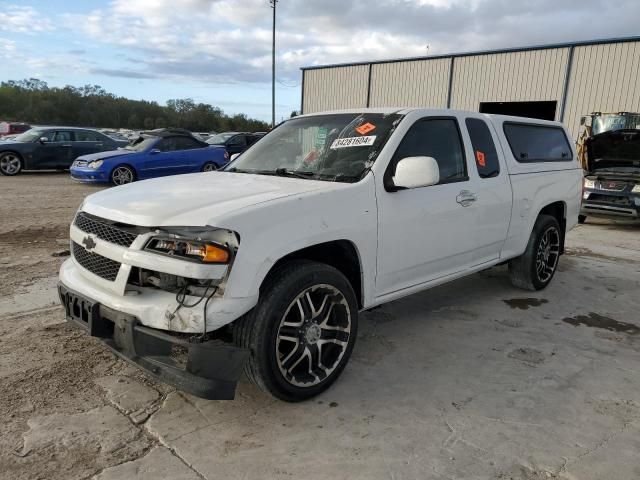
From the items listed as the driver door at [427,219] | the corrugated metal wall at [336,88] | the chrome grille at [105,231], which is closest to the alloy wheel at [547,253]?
the driver door at [427,219]

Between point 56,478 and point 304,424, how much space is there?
1.27 m

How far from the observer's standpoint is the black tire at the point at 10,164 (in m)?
15.3

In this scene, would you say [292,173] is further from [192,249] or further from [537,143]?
[537,143]

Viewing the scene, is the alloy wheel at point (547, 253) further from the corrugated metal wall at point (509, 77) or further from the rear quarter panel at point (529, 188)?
the corrugated metal wall at point (509, 77)

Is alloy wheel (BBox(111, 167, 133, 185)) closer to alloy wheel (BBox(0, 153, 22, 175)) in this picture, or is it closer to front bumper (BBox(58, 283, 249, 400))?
alloy wheel (BBox(0, 153, 22, 175))

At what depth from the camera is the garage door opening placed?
73.1 feet

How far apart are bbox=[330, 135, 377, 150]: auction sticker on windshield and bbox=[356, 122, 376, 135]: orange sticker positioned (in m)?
0.08

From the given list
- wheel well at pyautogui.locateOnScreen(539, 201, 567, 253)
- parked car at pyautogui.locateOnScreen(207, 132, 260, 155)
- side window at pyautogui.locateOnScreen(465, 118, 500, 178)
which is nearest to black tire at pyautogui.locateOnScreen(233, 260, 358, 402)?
side window at pyautogui.locateOnScreen(465, 118, 500, 178)

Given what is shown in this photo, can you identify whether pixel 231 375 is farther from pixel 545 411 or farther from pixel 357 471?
pixel 545 411

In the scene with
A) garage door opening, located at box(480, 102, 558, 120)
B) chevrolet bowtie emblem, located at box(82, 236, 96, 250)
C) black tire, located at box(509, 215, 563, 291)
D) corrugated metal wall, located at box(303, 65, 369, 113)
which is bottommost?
black tire, located at box(509, 215, 563, 291)

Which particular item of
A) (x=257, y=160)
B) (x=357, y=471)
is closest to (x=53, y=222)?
(x=257, y=160)

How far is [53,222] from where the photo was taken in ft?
28.4

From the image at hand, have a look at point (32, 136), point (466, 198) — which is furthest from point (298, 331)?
point (32, 136)

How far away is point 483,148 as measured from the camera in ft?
15.0
